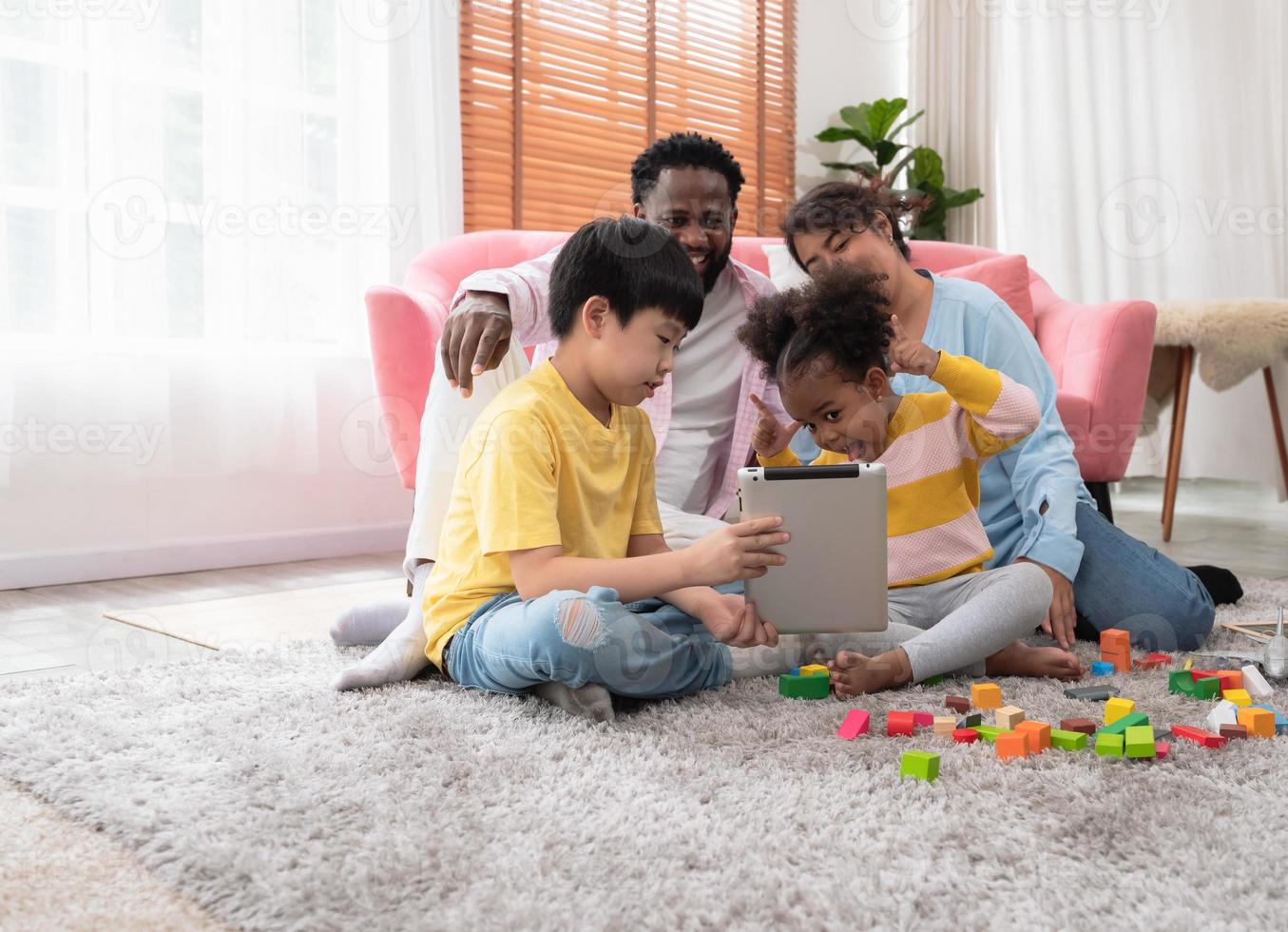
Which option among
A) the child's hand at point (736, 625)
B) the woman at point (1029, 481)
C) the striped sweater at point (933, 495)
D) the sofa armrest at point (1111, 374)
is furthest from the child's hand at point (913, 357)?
the sofa armrest at point (1111, 374)

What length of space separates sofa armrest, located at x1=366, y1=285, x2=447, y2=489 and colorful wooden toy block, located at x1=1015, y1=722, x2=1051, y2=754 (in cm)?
138

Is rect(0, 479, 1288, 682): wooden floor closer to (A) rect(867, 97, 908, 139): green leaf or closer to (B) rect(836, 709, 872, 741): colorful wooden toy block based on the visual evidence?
(B) rect(836, 709, 872, 741): colorful wooden toy block

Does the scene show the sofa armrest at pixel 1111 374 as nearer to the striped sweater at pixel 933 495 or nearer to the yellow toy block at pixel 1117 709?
the striped sweater at pixel 933 495

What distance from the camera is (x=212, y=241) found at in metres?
2.53

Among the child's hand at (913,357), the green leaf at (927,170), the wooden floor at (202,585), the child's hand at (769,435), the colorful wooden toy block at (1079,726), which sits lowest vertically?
the wooden floor at (202,585)

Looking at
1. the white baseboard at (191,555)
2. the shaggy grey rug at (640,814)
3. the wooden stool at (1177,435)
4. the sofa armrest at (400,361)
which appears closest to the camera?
the shaggy grey rug at (640,814)

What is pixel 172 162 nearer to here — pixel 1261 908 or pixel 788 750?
pixel 788 750

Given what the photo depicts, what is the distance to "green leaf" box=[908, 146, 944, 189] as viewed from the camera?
4.07 metres

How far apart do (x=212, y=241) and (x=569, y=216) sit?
1.13 meters

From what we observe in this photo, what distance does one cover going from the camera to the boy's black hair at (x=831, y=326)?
1380 millimetres

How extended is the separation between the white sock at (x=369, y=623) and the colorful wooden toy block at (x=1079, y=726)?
87 centimetres

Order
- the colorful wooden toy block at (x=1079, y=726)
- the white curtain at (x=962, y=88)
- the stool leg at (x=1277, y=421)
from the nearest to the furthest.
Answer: the colorful wooden toy block at (x=1079, y=726)
the stool leg at (x=1277, y=421)
the white curtain at (x=962, y=88)

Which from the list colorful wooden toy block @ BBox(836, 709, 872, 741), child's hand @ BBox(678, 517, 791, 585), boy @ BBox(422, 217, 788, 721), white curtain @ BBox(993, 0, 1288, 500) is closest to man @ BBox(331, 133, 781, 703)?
boy @ BBox(422, 217, 788, 721)

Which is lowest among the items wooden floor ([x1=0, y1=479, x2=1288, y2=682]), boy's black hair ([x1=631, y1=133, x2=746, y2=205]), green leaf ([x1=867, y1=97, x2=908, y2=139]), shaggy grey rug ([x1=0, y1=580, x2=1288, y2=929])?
wooden floor ([x1=0, y1=479, x2=1288, y2=682])
